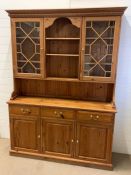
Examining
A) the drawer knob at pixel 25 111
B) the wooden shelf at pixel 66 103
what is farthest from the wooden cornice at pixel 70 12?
the drawer knob at pixel 25 111

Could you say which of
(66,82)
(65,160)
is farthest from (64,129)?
(66,82)

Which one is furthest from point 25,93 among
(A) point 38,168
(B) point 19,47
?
(A) point 38,168

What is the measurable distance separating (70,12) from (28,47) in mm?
736

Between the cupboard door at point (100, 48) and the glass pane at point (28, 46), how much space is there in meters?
0.63

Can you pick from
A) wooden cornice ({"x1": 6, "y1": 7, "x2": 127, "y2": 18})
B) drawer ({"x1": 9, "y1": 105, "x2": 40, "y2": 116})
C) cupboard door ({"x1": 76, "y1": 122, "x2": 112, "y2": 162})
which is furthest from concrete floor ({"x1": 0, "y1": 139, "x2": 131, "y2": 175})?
wooden cornice ({"x1": 6, "y1": 7, "x2": 127, "y2": 18})

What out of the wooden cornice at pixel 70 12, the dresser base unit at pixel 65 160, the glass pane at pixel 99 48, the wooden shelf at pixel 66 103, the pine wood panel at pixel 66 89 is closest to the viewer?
the wooden cornice at pixel 70 12

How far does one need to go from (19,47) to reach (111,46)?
122cm

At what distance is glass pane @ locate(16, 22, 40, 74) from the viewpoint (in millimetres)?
2439

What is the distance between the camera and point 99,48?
2.38 meters

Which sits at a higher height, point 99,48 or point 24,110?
point 99,48

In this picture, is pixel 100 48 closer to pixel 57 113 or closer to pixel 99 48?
pixel 99 48

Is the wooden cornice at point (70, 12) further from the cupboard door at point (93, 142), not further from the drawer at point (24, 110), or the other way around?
the cupboard door at point (93, 142)

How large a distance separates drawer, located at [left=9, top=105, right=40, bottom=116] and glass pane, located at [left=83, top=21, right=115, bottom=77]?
836 millimetres

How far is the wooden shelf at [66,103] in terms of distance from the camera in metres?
2.39
